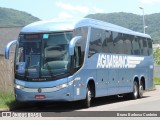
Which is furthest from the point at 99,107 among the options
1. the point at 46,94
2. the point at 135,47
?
the point at 135,47

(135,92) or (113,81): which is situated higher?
(113,81)

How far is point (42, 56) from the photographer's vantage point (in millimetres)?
16969

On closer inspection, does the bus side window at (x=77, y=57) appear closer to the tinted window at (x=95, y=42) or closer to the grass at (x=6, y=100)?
the tinted window at (x=95, y=42)

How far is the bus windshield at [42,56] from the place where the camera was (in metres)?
16.8

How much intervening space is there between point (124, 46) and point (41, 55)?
774 centimetres

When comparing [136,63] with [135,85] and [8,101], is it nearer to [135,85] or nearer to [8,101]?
[135,85]

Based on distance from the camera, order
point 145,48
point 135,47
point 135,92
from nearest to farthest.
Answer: point 135,47
point 135,92
point 145,48

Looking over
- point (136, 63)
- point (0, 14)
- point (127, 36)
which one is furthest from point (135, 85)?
point (0, 14)

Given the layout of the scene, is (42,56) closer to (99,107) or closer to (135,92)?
(99,107)

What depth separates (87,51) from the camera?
18344 millimetres

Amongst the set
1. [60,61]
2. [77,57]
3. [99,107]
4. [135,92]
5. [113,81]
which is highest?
[77,57]

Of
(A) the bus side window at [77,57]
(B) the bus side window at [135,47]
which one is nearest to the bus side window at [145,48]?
(B) the bus side window at [135,47]

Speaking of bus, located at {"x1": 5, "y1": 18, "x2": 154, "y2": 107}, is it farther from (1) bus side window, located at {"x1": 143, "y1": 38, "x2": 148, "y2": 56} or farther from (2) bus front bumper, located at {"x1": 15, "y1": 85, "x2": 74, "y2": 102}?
(1) bus side window, located at {"x1": 143, "y1": 38, "x2": 148, "y2": 56}

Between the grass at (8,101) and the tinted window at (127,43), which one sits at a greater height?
the tinted window at (127,43)
